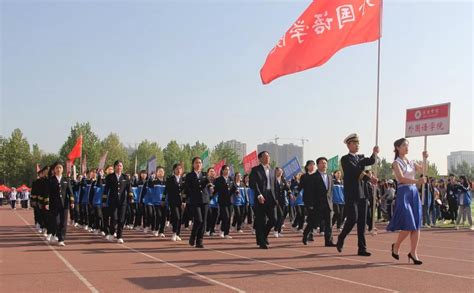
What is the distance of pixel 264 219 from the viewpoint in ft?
41.5

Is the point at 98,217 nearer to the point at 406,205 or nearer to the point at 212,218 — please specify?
the point at 212,218

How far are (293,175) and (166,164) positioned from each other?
7087 centimetres

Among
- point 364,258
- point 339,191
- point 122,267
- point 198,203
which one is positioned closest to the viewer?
point 122,267

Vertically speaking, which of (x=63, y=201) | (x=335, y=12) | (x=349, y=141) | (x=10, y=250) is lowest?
(x=10, y=250)

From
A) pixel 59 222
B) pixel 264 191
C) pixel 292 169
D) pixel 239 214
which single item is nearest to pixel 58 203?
pixel 59 222

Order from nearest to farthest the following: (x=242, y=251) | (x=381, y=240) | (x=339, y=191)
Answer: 1. (x=242, y=251)
2. (x=381, y=240)
3. (x=339, y=191)

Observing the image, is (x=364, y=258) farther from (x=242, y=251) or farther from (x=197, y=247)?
(x=197, y=247)

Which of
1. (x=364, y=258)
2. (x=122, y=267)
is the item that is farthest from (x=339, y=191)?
(x=122, y=267)

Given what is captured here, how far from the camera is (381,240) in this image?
46.9 ft

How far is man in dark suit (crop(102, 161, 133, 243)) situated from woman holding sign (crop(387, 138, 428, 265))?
284 inches

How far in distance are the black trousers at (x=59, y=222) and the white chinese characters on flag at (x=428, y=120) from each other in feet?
38.9

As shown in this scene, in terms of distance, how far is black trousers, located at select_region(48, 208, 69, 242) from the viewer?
42.7ft

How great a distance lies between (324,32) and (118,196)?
6.58 m

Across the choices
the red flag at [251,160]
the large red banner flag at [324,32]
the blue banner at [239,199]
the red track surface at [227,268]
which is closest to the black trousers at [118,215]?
the red track surface at [227,268]
